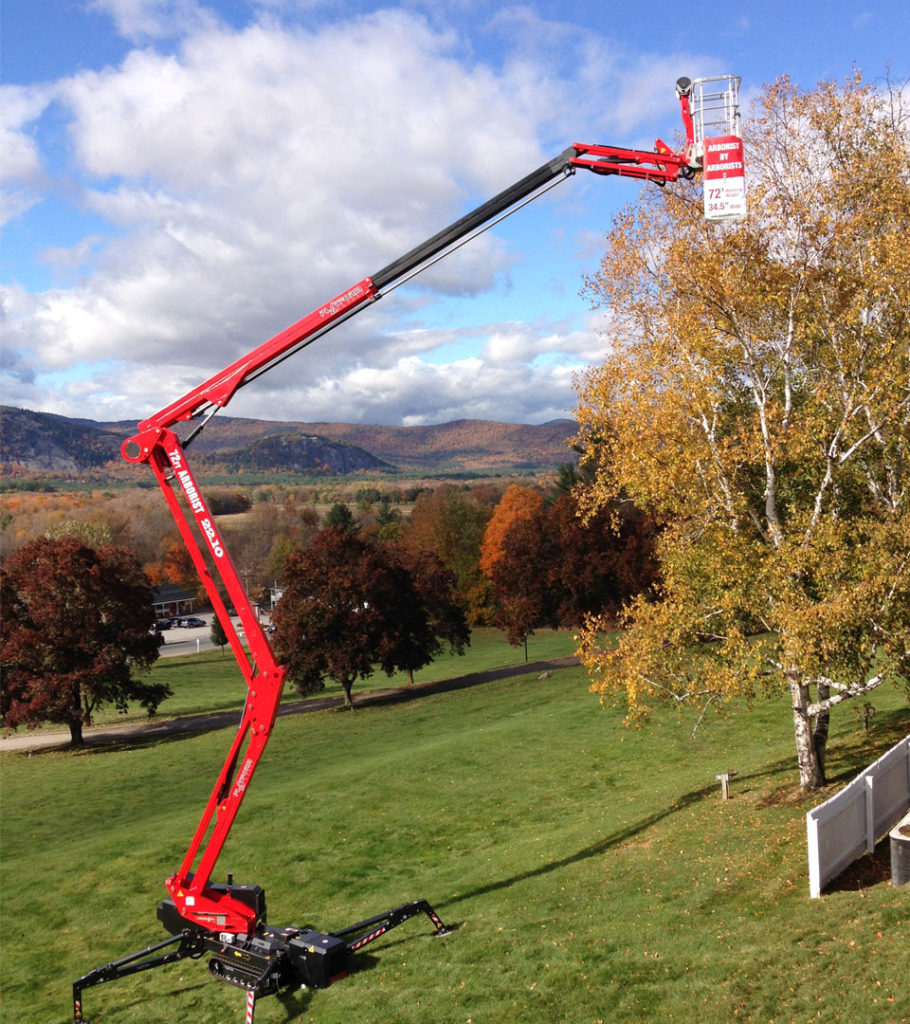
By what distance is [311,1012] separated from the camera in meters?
10.7

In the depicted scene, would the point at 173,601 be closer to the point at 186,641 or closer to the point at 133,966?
the point at 186,641

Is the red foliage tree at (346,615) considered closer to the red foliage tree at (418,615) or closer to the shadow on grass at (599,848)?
the red foliage tree at (418,615)

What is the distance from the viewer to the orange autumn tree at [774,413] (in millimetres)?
13961

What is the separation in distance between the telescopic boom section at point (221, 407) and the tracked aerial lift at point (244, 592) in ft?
0.05

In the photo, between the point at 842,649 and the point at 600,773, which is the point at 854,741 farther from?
the point at 842,649

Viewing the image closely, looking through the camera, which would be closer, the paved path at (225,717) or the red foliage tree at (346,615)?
the red foliage tree at (346,615)

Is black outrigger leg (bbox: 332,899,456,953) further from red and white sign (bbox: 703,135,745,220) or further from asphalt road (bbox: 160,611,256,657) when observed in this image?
asphalt road (bbox: 160,611,256,657)

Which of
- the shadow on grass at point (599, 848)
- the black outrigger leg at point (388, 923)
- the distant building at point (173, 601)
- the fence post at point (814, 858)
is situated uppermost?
the distant building at point (173, 601)

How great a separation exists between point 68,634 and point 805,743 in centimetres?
3085

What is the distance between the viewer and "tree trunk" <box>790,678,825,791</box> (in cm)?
1516

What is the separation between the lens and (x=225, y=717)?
42.1m

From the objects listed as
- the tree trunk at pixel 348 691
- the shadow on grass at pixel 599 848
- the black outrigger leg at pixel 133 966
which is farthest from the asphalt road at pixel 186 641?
the black outrigger leg at pixel 133 966

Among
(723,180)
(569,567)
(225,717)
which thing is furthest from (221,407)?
(569,567)

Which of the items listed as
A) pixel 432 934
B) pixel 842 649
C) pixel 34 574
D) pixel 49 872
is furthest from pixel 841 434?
pixel 34 574
